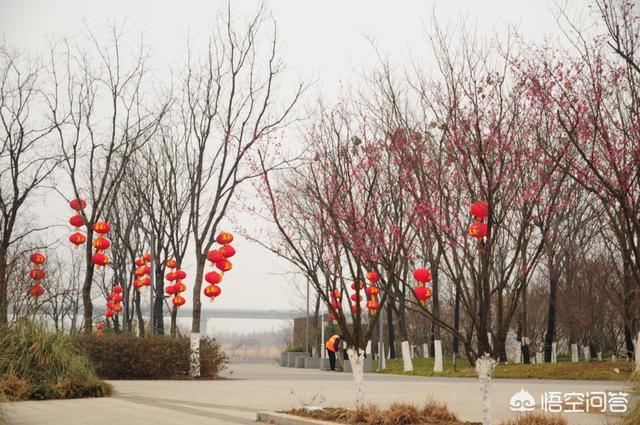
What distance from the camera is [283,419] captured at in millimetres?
10945

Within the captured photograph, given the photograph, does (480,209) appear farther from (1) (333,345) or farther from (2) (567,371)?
(1) (333,345)

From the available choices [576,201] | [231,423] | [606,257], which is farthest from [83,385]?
[606,257]

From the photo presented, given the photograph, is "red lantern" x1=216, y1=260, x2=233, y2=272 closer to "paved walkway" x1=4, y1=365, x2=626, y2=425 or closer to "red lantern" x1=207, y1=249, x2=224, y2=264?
"red lantern" x1=207, y1=249, x2=224, y2=264

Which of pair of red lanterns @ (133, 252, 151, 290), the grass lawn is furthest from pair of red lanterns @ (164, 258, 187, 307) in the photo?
the grass lawn

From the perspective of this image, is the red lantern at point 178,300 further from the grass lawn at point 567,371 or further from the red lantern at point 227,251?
the grass lawn at point 567,371

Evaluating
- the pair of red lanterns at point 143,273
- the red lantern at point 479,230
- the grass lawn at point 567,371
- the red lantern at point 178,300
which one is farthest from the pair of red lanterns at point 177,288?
the red lantern at point 479,230

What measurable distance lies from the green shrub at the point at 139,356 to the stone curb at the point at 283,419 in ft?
39.9

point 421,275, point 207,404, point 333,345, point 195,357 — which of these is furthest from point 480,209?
point 333,345

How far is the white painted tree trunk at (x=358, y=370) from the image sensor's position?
1116cm

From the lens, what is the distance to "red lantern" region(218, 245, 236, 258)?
21609 millimetres

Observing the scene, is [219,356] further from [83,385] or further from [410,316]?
[410,316]

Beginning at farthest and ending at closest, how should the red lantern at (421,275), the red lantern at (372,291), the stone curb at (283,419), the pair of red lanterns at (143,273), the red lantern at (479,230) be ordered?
the pair of red lanterns at (143,273) → the red lantern at (372,291) → the red lantern at (421,275) → the stone curb at (283,419) → the red lantern at (479,230)

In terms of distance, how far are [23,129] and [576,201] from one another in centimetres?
1988

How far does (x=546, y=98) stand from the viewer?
11.8 metres
